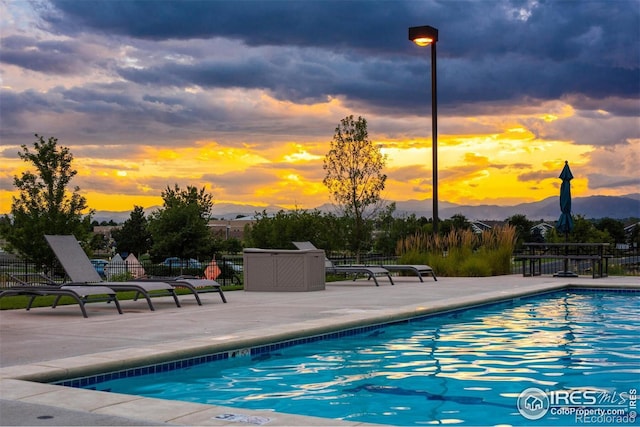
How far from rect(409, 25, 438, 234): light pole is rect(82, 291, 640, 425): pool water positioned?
10.9 metres

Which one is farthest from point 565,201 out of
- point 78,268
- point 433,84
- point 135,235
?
point 135,235

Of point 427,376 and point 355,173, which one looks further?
point 355,173

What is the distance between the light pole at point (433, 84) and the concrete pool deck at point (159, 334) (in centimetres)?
514

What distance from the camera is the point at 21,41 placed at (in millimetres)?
19562

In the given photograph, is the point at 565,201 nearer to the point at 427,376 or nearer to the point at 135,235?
the point at 427,376

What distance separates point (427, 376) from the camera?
7.22 meters

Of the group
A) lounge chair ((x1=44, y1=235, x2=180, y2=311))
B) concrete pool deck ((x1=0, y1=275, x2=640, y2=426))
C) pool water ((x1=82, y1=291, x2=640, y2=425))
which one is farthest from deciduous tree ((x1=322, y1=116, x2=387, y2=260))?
pool water ((x1=82, y1=291, x2=640, y2=425))

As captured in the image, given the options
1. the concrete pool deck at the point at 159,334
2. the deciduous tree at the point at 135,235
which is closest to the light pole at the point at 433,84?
the concrete pool deck at the point at 159,334

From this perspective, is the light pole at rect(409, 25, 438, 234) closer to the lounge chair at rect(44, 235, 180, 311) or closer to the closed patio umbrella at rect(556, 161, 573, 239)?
the closed patio umbrella at rect(556, 161, 573, 239)

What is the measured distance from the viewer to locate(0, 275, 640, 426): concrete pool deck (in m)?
4.75

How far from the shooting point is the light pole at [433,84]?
20.6 meters

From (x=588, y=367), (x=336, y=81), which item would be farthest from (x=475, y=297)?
(x=336, y=81)

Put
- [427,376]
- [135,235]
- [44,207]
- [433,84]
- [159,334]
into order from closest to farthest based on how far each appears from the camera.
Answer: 1. [427,376]
2. [159,334]
3. [433,84]
4. [44,207]
5. [135,235]

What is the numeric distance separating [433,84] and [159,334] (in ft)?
47.4
